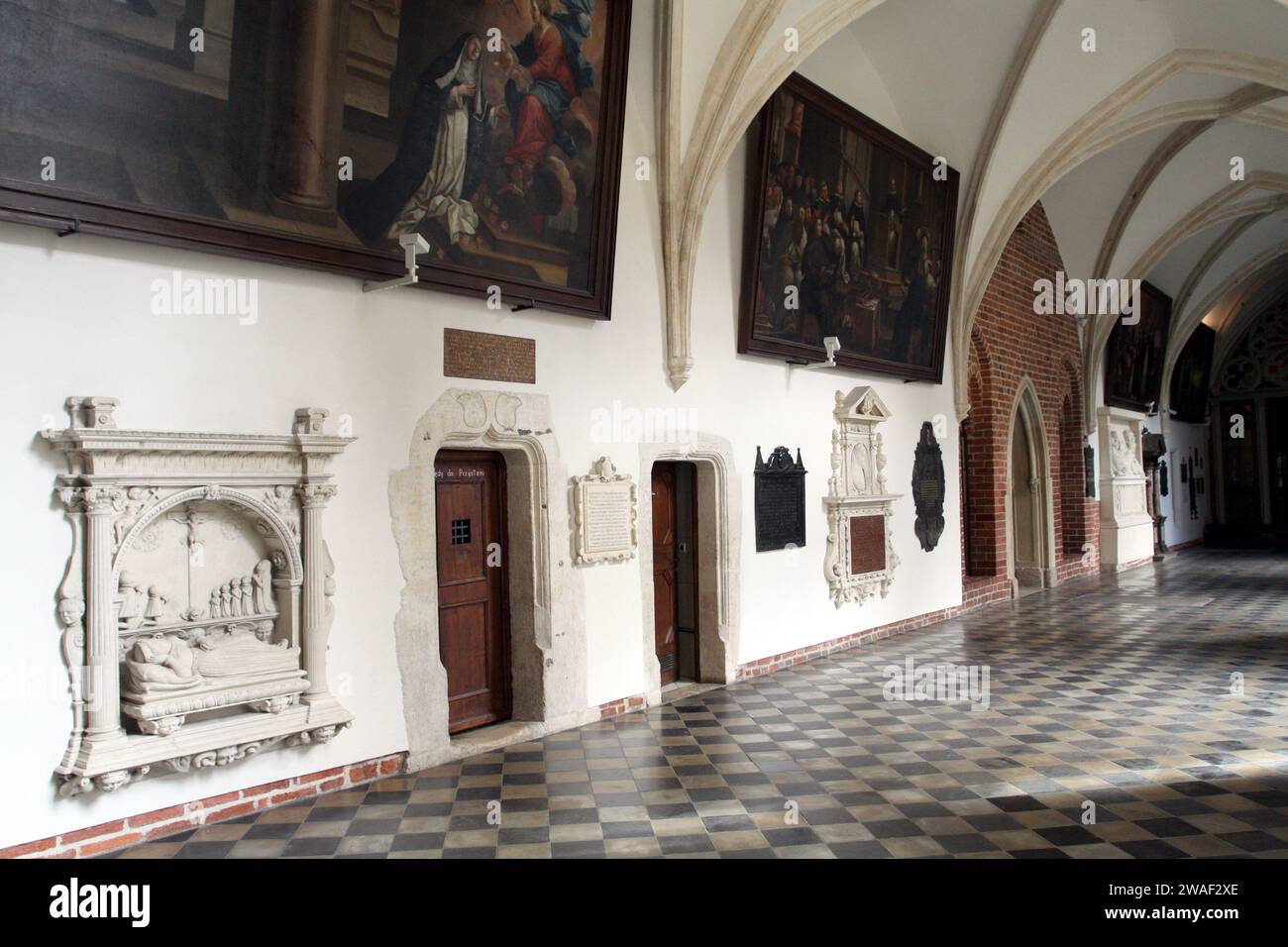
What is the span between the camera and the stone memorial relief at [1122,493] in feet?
55.2

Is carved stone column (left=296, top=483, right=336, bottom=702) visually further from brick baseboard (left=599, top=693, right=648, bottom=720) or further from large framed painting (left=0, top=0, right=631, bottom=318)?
brick baseboard (left=599, top=693, right=648, bottom=720)

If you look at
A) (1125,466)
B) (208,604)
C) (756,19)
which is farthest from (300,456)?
(1125,466)

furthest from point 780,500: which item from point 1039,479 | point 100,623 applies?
point 1039,479

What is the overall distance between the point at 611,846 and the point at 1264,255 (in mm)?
19863

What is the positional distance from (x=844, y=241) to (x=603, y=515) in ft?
13.4

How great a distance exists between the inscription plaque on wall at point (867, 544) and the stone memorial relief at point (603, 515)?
348 centimetres

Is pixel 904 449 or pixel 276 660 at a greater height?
pixel 904 449

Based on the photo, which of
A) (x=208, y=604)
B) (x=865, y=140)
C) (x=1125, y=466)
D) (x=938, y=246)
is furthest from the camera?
(x=1125, y=466)

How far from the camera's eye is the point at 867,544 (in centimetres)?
1009

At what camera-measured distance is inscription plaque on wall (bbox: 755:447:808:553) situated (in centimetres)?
858

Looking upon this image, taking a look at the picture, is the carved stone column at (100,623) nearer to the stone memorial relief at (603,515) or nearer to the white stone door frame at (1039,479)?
the stone memorial relief at (603,515)

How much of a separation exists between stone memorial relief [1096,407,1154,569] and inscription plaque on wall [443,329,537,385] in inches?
530

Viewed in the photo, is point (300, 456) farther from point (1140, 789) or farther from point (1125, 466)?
point (1125, 466)

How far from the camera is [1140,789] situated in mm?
5039
